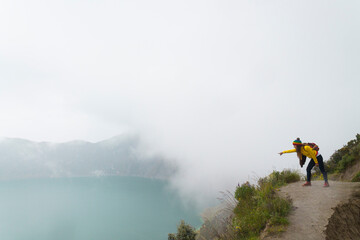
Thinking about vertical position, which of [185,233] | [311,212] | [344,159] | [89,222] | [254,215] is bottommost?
[185,233]

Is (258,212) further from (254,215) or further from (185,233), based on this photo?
(185,233)

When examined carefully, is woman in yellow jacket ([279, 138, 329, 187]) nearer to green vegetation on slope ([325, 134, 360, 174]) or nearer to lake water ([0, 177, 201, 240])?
green vegetation on slope ([325, 134, 360, 174])

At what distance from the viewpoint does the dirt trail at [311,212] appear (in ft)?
16.4

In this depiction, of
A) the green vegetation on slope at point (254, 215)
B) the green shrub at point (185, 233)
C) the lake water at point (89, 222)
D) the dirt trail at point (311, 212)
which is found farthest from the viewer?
the lake water at point (89, 222)

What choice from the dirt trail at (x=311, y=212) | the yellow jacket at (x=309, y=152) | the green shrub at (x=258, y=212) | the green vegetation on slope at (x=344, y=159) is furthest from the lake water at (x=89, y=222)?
the dirt trail at (x=311, y=212)

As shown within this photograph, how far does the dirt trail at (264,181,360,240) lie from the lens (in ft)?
16.4

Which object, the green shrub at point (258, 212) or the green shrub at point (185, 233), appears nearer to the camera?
the green shrub at point (258, 212)

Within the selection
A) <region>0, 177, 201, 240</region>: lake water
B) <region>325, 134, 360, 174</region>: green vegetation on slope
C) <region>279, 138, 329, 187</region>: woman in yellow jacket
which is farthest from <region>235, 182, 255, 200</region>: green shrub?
<region>0, 177, 201, 240</region>: lake water

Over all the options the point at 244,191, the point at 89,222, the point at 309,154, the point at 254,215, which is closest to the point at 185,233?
the point at 244,191

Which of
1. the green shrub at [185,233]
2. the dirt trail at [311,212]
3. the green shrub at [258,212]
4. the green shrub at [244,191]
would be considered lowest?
the green shrub at [185,233]

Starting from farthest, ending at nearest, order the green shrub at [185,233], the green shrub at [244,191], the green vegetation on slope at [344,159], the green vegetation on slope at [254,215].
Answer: the green shrub at [185,233] < the green vegetation on slope at [344,159] < the green shrub at [244,191] < the green vegetation on slope at [254,215]

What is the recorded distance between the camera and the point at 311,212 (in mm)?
6000

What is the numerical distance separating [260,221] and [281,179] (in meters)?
5.71

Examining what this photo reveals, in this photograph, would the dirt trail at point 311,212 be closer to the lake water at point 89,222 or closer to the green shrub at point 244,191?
the green shrub at point 244,191
